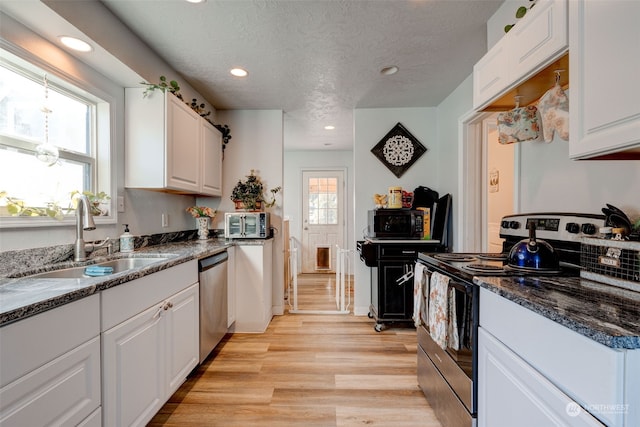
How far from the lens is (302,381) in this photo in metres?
2.07

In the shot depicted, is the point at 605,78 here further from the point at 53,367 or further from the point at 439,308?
the point at 53,367

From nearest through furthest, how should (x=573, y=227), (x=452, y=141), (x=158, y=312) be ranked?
(x=573, y=227) < (x=158, y=312) < (x=452, y=141)

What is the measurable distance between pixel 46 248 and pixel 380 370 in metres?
2.25

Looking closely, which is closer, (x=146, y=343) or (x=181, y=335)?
(x=146, y=343)

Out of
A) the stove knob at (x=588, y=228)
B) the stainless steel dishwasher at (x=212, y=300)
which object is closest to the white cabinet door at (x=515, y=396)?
the stove knob at (x=588, y=228)

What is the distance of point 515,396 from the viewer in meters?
0.98

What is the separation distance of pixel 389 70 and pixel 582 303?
2.28 meters

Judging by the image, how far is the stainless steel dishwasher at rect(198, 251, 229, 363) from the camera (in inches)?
84.2

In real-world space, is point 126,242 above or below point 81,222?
below

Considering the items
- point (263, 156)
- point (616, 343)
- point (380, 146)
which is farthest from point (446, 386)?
point (263, 156)

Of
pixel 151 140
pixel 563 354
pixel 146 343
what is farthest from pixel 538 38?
pixel 151 140

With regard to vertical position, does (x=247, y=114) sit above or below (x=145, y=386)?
above

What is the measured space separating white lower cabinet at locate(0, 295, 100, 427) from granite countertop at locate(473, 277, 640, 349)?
4.91ft

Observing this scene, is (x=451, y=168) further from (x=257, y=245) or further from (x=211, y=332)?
(x=211, y=332)
